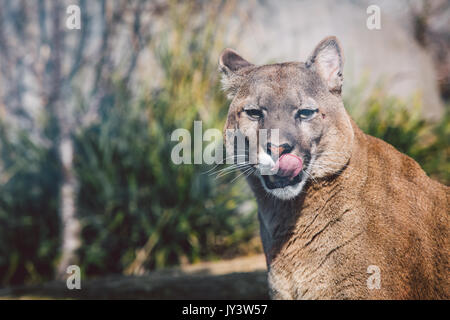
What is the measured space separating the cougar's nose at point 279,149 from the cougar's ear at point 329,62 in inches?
19.4

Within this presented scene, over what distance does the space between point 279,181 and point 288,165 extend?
0.15 m

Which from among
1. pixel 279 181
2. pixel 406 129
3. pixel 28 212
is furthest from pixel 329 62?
pixel 28 212

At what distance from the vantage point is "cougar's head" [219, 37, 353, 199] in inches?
95.2

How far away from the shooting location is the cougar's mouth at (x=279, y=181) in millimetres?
2438

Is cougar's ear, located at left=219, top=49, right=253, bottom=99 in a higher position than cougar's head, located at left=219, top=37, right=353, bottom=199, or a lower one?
higher

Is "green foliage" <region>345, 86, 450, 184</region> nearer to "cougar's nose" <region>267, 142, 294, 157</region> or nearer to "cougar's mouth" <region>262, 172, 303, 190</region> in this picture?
"cougar's mouth" <region>262, 172, 303, 190</region>

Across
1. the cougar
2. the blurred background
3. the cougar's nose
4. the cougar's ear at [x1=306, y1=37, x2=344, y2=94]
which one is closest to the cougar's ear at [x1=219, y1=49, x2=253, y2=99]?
the cougar

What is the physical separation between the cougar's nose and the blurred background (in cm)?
258

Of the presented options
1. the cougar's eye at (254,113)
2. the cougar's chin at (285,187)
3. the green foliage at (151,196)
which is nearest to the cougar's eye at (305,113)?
the cougar's eye at (254,113)

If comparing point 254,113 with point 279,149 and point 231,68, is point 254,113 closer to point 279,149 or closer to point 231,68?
point 279,149

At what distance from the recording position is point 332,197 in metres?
2.61
